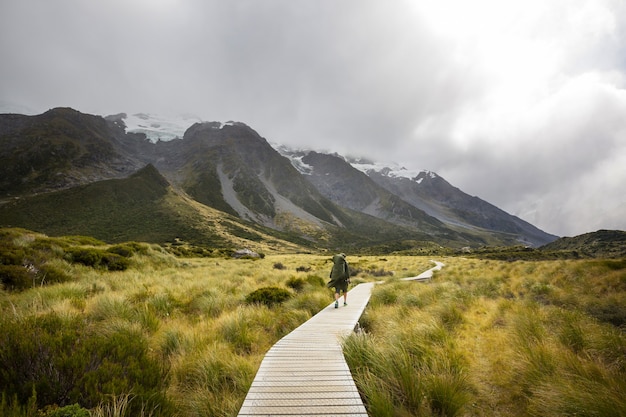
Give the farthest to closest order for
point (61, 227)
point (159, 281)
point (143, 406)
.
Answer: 1. point (61, 227)
2. point (159, 281)
3. point (143, 406)

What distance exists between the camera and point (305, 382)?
390cm

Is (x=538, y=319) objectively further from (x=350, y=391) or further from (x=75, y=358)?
(x=75, y=358)

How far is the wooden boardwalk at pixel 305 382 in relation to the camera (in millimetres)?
3184

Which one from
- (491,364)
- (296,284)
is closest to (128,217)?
(296,284)

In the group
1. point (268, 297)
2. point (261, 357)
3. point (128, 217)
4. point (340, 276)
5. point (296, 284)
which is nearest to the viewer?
point (261, 357)

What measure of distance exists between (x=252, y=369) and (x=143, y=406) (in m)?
1.69

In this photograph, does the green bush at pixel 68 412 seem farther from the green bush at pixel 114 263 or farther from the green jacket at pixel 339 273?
the green bush at pixel 114 263

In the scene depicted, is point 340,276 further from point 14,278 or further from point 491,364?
point 14,278

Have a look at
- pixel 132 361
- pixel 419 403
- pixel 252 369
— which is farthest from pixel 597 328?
pixel 132 361

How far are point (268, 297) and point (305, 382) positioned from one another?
6145 mm

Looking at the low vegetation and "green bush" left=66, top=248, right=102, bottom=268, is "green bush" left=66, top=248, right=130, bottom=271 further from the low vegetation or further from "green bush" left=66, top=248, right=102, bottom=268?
the low vegetation

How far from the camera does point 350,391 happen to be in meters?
3.58

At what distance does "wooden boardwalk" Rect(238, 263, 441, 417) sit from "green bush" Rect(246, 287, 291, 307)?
352cm

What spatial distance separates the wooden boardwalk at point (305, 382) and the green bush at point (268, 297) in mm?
3523
